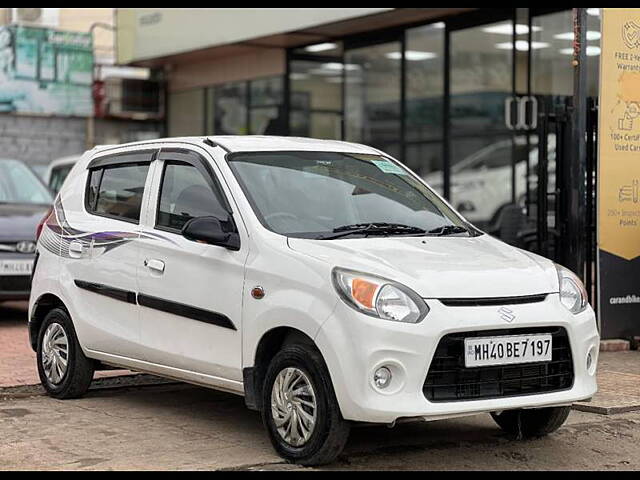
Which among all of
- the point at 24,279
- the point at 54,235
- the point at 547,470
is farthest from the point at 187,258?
the point at 24,279

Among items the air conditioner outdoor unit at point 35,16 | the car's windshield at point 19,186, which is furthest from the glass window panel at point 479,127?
the air conditioner outdoor unit at point 35,16

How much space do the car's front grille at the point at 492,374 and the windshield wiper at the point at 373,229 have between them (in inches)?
38.7

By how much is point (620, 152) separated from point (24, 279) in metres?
5.83

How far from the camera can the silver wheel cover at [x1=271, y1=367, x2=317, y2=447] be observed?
18.8 feet

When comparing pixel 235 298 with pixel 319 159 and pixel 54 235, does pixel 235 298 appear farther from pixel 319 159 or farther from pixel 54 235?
pixel 54 235

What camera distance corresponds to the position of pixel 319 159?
22.7 ft

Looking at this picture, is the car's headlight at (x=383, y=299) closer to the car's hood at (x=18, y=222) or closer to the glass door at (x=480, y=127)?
the car's hood at (x=18, y=222)

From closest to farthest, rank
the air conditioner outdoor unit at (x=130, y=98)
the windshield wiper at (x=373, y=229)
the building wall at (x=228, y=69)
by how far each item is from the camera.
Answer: the windshield wiper at (x=373, y=229) < the building wall at (x=228, y=69) < the air conditioner outdoor unit at (x=130, y=98)

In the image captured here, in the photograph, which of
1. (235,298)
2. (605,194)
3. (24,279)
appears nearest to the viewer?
(235,298)

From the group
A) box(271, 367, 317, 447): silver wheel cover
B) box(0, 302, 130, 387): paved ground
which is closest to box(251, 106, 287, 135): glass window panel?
box(0, 302, 130, 387): paved ground

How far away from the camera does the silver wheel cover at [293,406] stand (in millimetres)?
5723

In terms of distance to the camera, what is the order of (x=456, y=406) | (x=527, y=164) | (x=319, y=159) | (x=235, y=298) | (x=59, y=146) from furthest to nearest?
(x=59, y=146), (x=527, y=164), (x=319, y=159), (x=235, y=298), (x=456, y=406)

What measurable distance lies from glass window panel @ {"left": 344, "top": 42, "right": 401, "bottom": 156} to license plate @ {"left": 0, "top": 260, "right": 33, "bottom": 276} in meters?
9.36

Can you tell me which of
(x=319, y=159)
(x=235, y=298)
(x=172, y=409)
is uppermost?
(x=319, y=159)
